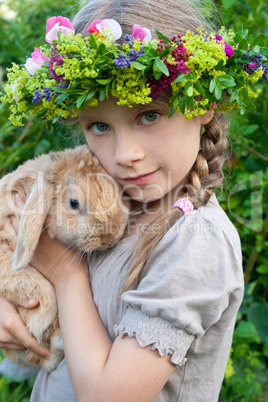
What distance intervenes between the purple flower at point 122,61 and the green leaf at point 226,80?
0.34 metres

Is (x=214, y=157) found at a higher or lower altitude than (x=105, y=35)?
lower

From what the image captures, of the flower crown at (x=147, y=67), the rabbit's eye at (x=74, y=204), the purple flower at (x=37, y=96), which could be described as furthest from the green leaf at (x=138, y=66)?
the rabbit's eye at (x=74, y=204)

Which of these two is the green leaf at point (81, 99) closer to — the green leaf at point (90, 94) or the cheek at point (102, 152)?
the green leaf at point (90, 94)

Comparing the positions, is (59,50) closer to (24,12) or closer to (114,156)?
(114,156)

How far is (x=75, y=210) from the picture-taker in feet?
6.06

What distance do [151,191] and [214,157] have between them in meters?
0.34

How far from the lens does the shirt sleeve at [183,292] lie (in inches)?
49.6

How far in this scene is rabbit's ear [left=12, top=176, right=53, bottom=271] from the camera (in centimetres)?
170

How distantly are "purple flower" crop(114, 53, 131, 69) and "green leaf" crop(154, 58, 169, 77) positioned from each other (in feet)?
0.32

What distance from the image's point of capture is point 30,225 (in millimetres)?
1726

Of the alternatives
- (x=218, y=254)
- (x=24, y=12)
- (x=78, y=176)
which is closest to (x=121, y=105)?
(x=78, y=176)

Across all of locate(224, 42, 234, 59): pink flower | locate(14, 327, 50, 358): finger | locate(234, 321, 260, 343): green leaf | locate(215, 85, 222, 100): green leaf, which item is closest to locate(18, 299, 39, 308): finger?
locate(14, 327, 50, 358): finger

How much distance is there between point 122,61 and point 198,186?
590 mm

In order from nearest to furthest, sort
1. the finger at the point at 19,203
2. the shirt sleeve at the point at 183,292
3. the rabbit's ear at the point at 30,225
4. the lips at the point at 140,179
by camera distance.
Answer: the shirt sleeve at the point at 183,292, the lips at the point at 140,179, the rabbit's ear at the point at 30,225, the finger at the point at 19,203
